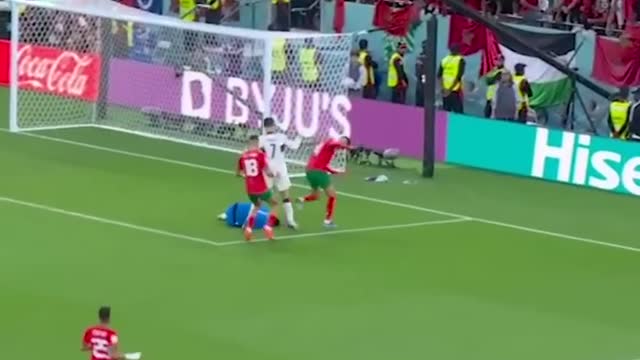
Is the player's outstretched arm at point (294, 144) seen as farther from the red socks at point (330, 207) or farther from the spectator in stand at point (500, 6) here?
the spectator in stand at point (500, 6)

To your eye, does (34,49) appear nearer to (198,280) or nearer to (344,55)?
(344,55)

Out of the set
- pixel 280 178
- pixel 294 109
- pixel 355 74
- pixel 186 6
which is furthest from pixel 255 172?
pixel 186 6

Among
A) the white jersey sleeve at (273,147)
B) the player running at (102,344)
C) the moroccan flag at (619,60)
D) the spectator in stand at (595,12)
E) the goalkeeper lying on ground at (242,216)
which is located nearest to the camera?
the player running at (102,344)

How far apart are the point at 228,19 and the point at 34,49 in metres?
6.92

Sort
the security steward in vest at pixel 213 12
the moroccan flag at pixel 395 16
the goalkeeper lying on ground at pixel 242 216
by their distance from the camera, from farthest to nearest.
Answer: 1. the security steward in vest at pixel 213 12
2. the moroccan flag at pixel 395 16
3. the goalkeeper lying on ground at pixel 242 216

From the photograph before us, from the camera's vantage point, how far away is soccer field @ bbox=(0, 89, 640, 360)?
22.7 meters

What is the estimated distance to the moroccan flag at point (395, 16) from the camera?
4172cm

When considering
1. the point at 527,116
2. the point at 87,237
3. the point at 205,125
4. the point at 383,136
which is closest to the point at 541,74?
the point at 527,116

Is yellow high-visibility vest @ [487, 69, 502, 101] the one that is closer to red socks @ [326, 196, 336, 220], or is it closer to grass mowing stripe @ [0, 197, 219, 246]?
red socks @ [326, 196, 336, 220]

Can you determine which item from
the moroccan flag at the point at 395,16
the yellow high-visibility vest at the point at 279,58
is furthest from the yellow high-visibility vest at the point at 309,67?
the moroccan flag at the point at 395,16

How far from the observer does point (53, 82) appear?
39719 mm

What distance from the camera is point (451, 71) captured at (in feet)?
128

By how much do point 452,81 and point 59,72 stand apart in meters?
8.30

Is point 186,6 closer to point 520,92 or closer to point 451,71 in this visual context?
point 451,71
